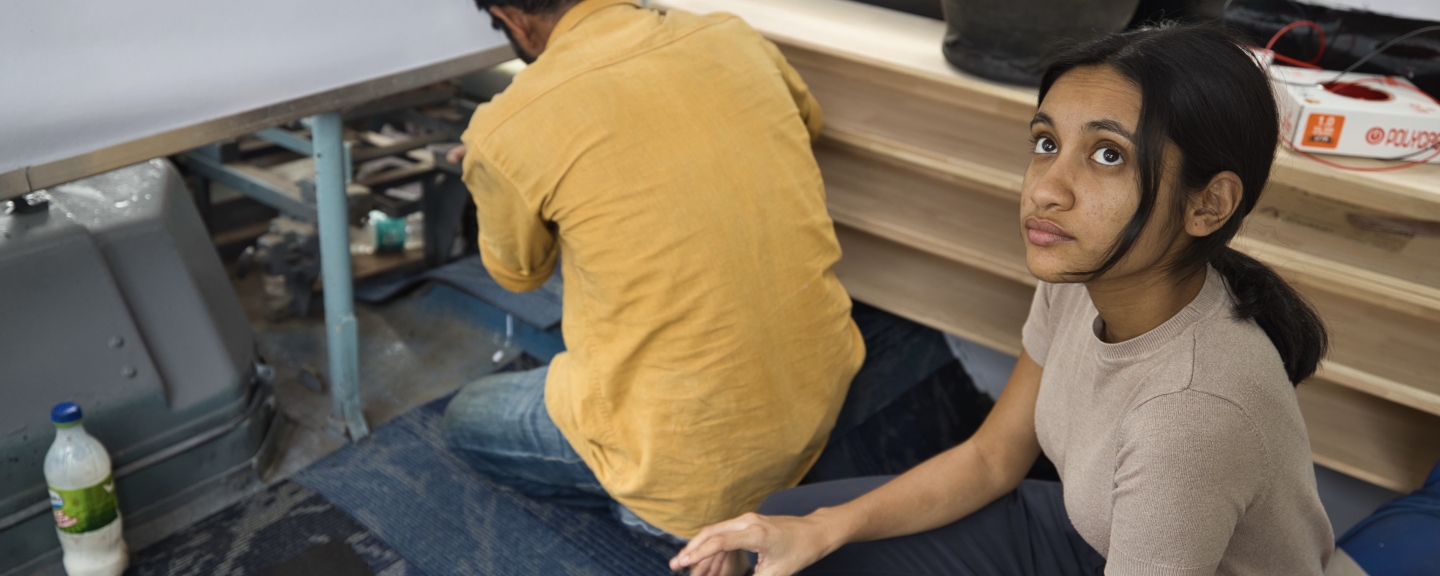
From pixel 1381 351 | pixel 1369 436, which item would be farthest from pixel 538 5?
pixel 1369 436

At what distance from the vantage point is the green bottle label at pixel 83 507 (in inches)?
58.4

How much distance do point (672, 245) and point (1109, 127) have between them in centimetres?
57

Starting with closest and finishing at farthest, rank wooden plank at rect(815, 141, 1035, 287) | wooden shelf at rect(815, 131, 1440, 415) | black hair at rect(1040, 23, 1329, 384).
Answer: black hair at rect(1040, 23, 1329, 384)
wooden shelf at rect(815, 131, 1440, 415)
wooden plank at rect(815, 141, 1035, 287)

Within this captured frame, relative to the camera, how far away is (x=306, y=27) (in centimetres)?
150

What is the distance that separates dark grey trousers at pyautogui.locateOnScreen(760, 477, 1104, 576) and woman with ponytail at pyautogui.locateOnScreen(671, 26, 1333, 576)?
0.45 ft

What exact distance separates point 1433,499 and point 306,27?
1755 mm

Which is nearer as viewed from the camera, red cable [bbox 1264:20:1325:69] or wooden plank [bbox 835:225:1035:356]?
red cable [bbox 1264:20:1325:69]

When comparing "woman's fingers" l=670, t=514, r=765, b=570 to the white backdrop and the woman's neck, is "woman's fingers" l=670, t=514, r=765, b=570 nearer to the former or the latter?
the woman's neck

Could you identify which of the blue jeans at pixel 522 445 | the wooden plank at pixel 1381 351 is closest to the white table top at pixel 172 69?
the blue jeans at pixel 522 445

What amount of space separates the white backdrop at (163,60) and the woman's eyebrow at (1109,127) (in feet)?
3.69

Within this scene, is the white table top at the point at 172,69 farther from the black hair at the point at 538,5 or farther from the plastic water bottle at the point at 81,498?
the plastic water bottle at the point at 81,498

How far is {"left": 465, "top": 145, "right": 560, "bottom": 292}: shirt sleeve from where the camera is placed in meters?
1.32

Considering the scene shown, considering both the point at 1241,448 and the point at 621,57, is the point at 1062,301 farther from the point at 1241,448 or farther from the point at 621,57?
the point at 621,57

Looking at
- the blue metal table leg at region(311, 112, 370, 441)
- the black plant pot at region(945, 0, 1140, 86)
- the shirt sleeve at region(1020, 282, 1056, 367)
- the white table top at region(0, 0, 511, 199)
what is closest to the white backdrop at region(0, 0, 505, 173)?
the white table top at region(0, 0, 511, 199)
